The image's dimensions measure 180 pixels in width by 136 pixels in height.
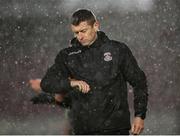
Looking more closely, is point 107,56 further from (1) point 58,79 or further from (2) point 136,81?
(1) point 58,79

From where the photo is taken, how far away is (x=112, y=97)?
354 centimetres

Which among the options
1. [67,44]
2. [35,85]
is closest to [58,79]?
[35,85]

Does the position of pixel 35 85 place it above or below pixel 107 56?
below

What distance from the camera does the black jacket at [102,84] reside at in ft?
11.6

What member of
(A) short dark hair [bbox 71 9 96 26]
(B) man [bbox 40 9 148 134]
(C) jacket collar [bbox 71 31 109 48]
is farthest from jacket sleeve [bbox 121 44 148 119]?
(A) short dark hair [bbox 71 9 96 26]

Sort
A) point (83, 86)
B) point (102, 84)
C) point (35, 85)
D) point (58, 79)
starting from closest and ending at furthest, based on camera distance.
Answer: point (83, 86), point (102, 84), point (58, 79), point (35, 85)

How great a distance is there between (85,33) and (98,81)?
0.36 metres

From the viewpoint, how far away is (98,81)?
11.8 feet

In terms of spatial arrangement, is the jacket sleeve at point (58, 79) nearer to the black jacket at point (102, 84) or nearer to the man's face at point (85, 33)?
the black jacket at point (102, 84)

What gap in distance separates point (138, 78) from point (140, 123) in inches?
12.5

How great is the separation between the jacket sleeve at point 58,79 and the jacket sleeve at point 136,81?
424 mm

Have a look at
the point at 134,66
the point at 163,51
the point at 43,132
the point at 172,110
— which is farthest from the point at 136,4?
the point at 134,66

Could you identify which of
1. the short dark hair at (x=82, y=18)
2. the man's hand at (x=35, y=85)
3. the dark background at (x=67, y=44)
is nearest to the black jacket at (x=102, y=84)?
the short dark hair at (x=82, y=18)

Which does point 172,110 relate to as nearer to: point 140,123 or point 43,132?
point 43,132
